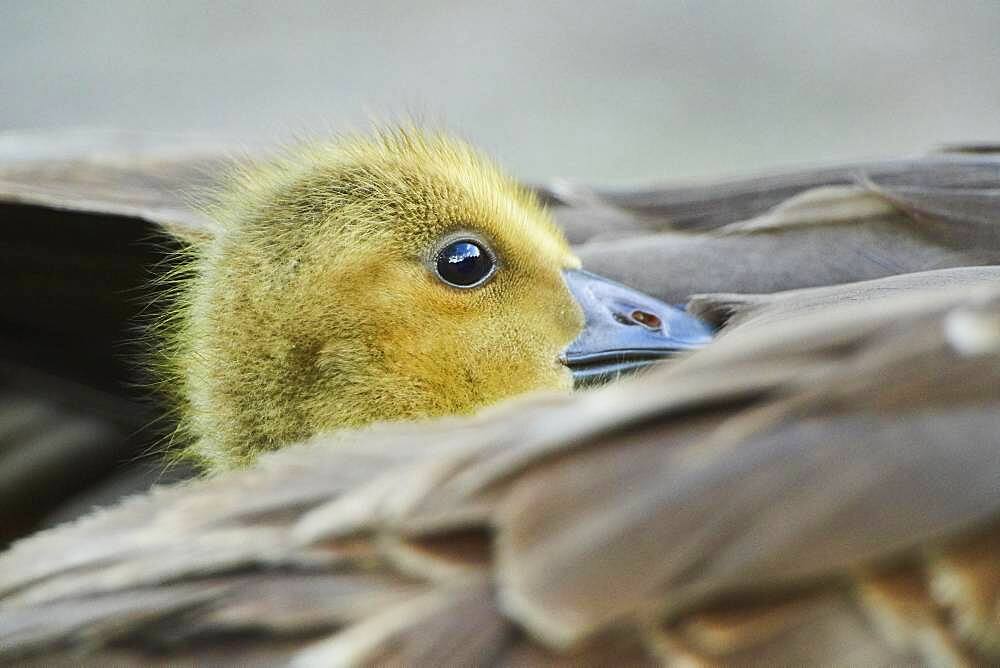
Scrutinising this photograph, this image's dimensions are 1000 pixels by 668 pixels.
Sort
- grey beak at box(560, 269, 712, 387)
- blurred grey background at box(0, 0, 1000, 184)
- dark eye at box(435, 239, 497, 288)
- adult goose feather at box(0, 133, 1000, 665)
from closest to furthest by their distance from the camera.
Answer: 1. adult goose feather at box(0, 133, 1000, 665)
2. grey beak at box(560, 269, 712, 387)
3. dark eye at box(435, 239, 497, 288)
4. blurred grey background at box(0, 0, 1000, 184)

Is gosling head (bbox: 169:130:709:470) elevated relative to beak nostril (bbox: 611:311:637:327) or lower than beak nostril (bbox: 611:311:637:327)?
elevated

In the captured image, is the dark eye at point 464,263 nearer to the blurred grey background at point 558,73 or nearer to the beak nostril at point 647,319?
the beak nostril at point 647,319

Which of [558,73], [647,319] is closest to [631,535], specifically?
[647,319]

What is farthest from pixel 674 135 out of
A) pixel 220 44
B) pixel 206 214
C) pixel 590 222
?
pixel 206 214

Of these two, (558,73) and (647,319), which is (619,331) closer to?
(647,319)

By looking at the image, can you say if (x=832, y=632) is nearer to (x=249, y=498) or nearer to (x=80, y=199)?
(x=249, y=498)

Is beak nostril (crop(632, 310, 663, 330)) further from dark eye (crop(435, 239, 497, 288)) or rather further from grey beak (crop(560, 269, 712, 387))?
dark eye (crop(435, 239, 497, 288))

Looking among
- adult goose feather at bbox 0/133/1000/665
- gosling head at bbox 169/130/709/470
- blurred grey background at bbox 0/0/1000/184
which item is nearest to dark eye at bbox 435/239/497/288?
gosling head at bbox 169/130/709/470
